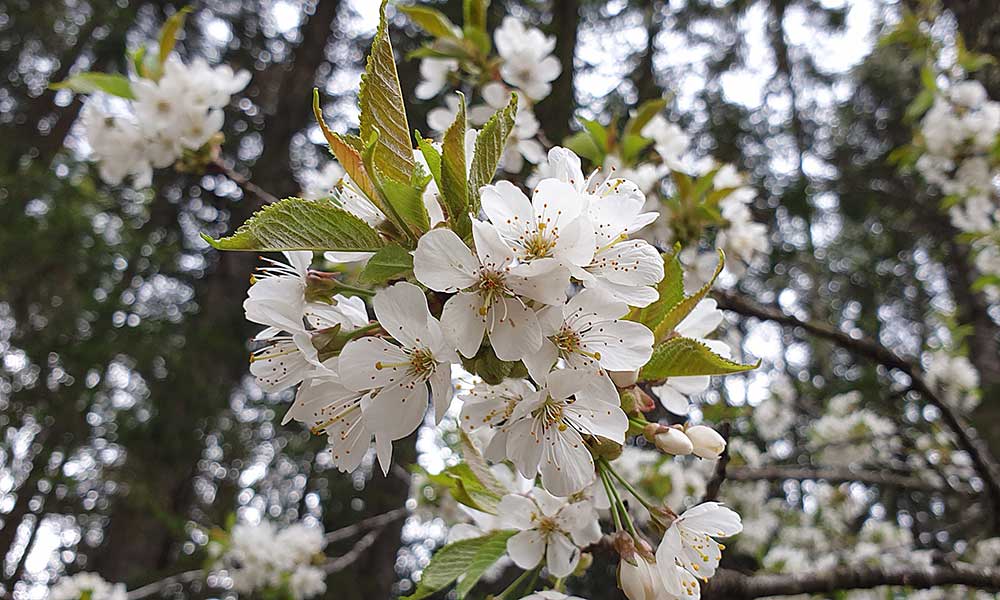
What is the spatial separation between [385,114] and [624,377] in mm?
389

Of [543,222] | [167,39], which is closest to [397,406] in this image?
[543,222]

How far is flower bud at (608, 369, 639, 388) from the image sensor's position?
0.76m

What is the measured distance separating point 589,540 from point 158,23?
6.50 metres

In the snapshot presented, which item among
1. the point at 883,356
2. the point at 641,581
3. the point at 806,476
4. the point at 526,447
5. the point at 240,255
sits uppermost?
the point at 526,447

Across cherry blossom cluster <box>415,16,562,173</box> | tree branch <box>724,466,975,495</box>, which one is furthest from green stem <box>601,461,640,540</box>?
cherry blossom cluster <box>415,16,562,173</box>

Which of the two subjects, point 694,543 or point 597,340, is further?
point 694,543

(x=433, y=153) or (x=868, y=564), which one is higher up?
(x=433, y=153)

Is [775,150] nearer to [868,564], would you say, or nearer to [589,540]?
[868,564]

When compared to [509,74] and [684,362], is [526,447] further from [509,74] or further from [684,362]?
[509,74]

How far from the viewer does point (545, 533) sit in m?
0.91

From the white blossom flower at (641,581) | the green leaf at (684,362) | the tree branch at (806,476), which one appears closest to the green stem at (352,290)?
the green leaf at (684,362)

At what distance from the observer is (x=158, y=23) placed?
5.91 m

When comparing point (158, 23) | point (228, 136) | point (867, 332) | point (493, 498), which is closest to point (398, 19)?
point (228, 136)

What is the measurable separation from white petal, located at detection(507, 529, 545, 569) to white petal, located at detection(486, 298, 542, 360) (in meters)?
0.36
